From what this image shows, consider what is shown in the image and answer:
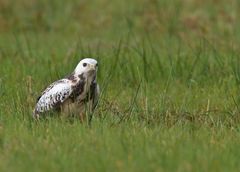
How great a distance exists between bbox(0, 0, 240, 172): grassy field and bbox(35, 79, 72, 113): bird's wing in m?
0.17

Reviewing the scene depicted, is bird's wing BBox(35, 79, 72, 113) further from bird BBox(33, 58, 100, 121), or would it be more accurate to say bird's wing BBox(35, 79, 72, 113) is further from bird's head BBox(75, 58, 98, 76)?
bird's head BBox(75, 58, 98, 76)

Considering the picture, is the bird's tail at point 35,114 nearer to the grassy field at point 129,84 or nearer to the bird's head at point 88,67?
the grassy field at point 129,84

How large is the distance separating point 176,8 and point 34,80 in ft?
14.2

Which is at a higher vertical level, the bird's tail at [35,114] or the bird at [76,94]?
the bird at [76,94]

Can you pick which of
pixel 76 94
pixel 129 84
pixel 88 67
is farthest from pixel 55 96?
pixel 129 84

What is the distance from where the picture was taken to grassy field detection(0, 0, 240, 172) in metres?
5.85

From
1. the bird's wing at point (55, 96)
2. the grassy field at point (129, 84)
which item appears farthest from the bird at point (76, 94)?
the grassy field at point (129, 84)

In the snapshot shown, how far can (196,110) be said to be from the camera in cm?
778

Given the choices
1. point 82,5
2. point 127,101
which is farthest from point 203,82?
point 82,5

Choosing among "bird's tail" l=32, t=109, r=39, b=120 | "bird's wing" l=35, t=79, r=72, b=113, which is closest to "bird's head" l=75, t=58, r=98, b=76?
"bird's wing" l=35, t=79, r=72, b=113

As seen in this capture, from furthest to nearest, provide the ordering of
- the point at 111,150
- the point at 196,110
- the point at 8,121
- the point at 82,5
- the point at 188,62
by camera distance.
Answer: the point at 82,5 < the point at 188,62 < the point at 196,110 < the point at 8,121 < the point at 111,150

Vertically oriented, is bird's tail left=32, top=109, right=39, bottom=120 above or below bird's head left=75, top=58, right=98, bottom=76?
below

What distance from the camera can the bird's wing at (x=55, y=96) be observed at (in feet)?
23.4

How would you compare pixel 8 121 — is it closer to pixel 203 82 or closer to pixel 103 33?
pixel 203 82
